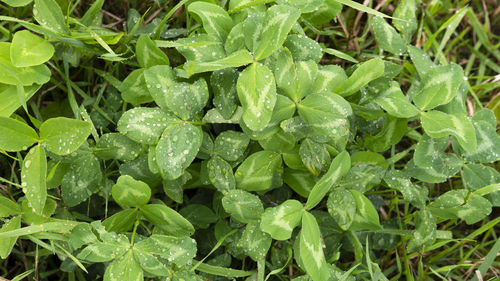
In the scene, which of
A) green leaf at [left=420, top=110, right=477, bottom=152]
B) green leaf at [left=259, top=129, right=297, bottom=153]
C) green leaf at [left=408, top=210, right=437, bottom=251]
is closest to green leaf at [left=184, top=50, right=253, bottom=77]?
green leaf at [left=259, top=129, right=297, bottom=153]

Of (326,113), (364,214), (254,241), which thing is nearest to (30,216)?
(254,241)

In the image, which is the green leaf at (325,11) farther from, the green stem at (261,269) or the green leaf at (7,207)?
the green leaf at (7,207)

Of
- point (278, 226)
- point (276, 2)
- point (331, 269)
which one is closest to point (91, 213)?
point (278, 226)

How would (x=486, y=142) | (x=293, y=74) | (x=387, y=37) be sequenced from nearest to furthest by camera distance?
(x=293, y=74), (x=486, y=142), (x=387, y=37)

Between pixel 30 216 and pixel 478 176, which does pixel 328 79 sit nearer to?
pixel 478 176

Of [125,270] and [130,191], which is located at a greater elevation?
[130,191]

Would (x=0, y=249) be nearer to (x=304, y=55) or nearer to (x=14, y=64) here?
(x=14, y=64)
